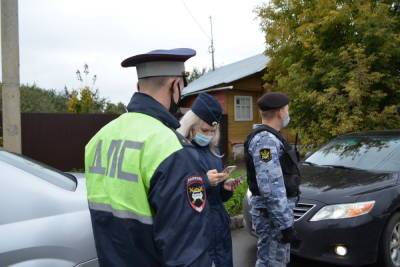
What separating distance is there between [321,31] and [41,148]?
7.22m

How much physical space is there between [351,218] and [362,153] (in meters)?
1.44

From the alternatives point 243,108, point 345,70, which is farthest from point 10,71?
point 243,108

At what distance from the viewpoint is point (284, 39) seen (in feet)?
36.3

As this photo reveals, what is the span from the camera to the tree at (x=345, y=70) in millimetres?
8250

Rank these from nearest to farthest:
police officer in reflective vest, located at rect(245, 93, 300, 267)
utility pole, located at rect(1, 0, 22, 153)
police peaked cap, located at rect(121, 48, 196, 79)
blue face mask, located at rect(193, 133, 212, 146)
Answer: police peaked cap, located at rect(121, 48, 196, 79) → police officer in reflective vest, located at rect(245, 93, 300, 267) → blue face mask, located at rect(193, 133, 212, 146) → utility pole, located at rect(1, 0, 22, 153)

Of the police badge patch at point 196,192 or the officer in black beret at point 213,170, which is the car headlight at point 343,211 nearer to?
the officer in black beret at point 213,170

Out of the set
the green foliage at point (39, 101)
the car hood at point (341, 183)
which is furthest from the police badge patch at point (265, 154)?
the green foliage at point (39, 101)

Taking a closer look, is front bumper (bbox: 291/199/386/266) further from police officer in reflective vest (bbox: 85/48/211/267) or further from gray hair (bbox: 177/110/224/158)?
police officer in reflective vest (bbox: 85/48/211/267)

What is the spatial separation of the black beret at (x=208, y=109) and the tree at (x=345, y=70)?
218 inches

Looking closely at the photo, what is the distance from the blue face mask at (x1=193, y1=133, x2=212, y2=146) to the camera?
3039 millimetres

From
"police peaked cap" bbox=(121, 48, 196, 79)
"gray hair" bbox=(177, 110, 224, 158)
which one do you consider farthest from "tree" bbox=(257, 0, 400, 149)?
"police peaked cap" bbox=(121, 48, 196, 79)

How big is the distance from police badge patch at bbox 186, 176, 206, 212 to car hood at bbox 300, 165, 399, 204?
111 inches

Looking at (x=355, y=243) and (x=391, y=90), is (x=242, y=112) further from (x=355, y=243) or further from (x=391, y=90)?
(x=355, y=243)

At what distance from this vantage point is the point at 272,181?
2922 mm
